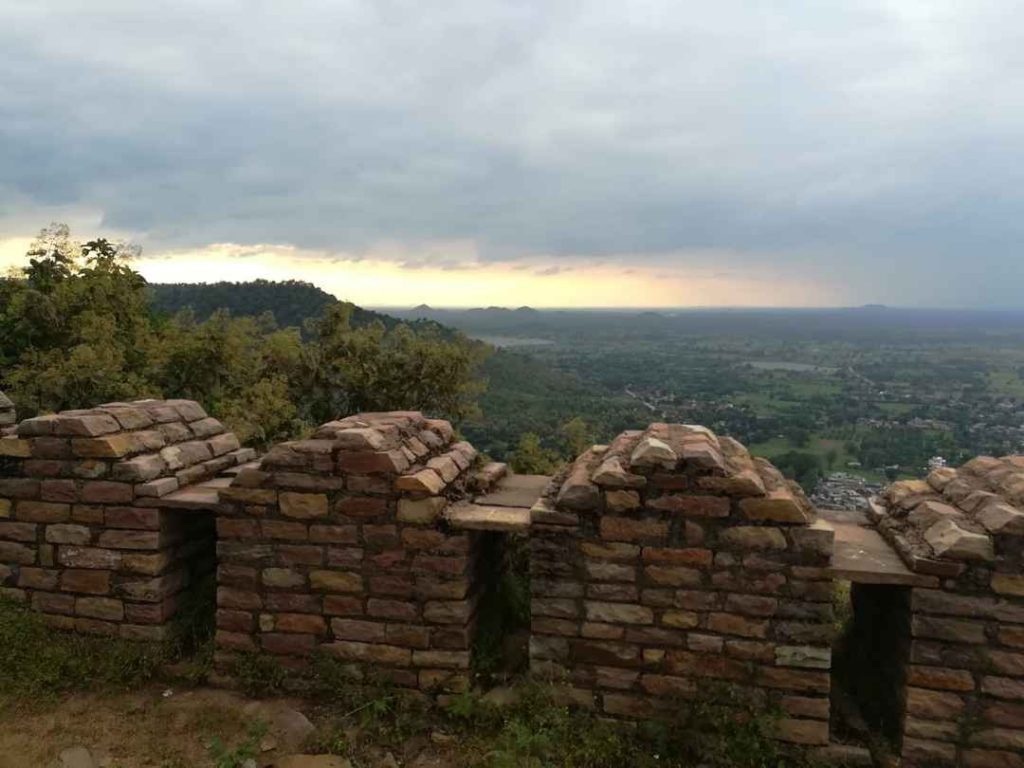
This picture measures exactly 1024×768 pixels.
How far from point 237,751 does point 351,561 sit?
1.34 metres

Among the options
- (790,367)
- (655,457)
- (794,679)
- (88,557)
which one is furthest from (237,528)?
(790,367)

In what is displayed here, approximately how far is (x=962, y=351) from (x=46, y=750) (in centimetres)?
12667

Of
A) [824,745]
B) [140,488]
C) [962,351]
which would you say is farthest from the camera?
[962,351]

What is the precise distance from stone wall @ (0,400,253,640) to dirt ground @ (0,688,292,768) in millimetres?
577

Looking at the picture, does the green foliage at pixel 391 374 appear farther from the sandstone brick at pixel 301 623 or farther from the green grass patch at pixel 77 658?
the sandstone brick at pixel 301 623

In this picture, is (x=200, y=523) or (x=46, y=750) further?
(x=200, y=523)

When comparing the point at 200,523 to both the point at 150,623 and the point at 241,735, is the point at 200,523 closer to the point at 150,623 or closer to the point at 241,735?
the point at 150,623

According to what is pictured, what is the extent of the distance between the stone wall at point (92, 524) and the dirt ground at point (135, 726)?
22.7 inches

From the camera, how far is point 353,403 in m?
14.7

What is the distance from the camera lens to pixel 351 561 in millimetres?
5070

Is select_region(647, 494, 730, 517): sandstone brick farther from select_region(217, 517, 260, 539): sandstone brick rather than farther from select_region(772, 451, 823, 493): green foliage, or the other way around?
select_region(772, 451, 823, 493): green foliage

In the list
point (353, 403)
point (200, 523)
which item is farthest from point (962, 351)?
point (200, 523)

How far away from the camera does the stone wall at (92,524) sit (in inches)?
214

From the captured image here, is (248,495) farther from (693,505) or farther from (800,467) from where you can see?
(800,467)
